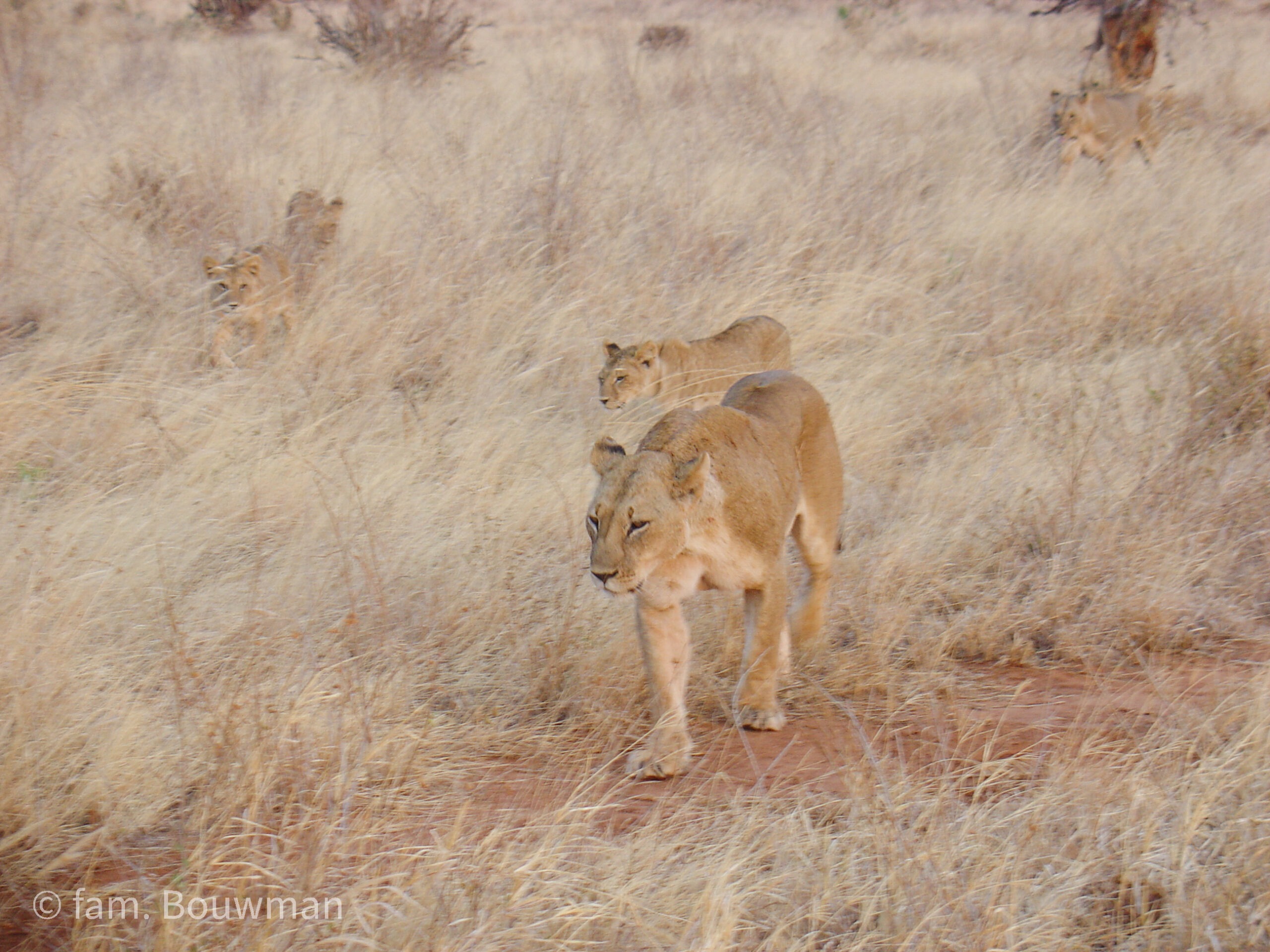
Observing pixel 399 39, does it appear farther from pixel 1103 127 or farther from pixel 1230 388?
pixel 1230 388

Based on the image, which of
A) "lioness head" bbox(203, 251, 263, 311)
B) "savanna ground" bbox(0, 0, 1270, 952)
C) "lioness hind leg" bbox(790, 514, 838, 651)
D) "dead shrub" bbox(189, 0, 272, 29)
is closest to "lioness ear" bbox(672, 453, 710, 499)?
"savanna ground" bbox(0, 0, 1270, 952)

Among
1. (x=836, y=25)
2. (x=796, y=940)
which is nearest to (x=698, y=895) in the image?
(x=796, y=940)

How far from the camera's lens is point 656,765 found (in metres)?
3.56

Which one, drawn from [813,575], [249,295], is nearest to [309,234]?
[249,295]

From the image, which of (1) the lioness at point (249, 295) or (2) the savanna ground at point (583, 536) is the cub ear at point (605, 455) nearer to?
(2) the savanna ground at point (583, 536)

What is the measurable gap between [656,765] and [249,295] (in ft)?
13.1

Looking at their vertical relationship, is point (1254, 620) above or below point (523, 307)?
below

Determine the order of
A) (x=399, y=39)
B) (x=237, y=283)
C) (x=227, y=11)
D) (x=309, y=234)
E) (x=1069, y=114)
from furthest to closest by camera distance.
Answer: (x=227, y=11)
(x=399, y=39)
(x=1069, y=114)
(x=309, y=234)
(x=237, y=283)

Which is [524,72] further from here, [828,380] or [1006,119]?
[828,380]

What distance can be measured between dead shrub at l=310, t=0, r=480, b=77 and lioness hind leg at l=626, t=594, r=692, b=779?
378 inches

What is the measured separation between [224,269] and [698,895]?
497 cm

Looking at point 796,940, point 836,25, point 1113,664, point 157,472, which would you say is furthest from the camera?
point 836,25

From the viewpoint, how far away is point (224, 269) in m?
6.66

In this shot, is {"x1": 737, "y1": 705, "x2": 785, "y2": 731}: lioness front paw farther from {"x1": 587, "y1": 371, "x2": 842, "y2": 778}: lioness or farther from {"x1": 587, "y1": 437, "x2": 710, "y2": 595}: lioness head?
{"x1": 587, "y1": 437, "x2": 710, "y2": 595}: lioness head
